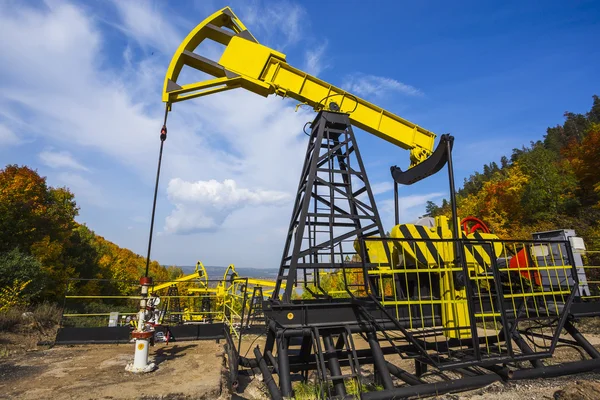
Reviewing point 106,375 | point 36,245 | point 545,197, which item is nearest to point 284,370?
point 106,375

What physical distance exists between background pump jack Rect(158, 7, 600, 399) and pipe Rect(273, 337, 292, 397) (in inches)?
0.6

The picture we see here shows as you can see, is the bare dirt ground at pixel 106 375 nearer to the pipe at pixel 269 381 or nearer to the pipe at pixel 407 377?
the pipe at pixel 269 381

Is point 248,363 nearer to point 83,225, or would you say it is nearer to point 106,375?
point 106,375

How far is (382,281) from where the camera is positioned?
5.11 meters

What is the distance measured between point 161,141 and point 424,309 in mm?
5665

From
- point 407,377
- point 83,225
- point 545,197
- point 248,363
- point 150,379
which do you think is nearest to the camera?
point 407,377

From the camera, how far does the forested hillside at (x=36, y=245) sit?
15.6 m

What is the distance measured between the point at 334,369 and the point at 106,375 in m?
3.75

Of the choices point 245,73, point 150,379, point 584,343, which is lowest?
point 150,379

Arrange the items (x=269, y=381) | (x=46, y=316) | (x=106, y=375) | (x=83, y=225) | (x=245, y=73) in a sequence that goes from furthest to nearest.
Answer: (x=83, y=225)
(x=46, y=316)
(x=245, y=73)
(x=106, y=375)
(x=269, y=381)

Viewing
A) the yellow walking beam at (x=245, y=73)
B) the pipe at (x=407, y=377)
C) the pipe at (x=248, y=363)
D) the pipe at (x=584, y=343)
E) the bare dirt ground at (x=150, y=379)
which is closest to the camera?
the bare dirt ground at (x=150, y=379)

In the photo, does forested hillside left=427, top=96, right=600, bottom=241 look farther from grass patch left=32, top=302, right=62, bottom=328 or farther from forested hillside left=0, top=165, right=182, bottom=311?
forested hillside left=0, top=165, right=182, bottom=311

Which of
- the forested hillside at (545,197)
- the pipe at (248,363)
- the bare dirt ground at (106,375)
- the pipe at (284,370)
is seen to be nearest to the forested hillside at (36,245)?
the bare dirt ground at (106,375)

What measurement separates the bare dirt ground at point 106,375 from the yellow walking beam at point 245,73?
488 cm
